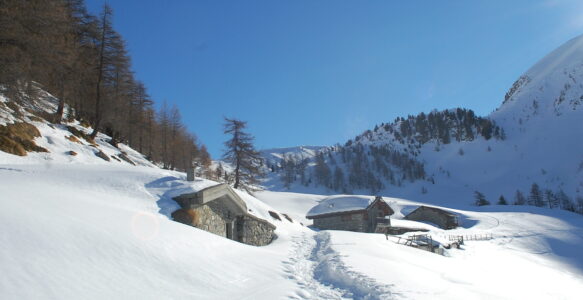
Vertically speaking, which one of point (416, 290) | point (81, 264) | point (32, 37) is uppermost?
point (32, 37)

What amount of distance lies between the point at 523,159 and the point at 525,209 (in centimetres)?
10279

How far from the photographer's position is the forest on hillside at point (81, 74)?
16.2 meters

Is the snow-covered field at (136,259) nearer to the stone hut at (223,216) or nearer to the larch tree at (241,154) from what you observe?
the stone hut at (223,216)

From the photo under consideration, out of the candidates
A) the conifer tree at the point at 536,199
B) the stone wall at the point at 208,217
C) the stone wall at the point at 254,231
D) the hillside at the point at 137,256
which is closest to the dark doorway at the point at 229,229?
the stone wall at the point at 208,217

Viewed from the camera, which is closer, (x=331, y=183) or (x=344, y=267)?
(x=344, y=267)

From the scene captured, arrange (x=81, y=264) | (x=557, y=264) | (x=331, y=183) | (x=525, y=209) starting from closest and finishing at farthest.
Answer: (x=81, y=264) < (x=557, y=264) < (x=525, y=209) < (x=331, y=183)

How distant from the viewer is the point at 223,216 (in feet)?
59.6

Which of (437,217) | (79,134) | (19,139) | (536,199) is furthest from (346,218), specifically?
(536,199)

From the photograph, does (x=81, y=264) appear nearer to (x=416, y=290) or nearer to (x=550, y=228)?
(x=416, y=290)

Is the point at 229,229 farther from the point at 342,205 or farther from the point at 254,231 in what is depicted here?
the point at 342,205

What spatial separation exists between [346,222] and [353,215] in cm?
110

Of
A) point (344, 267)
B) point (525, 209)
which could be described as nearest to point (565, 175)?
point (525, 209)

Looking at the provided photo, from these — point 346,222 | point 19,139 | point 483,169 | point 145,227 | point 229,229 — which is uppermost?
point 483,169

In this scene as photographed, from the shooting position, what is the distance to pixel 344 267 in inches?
435
